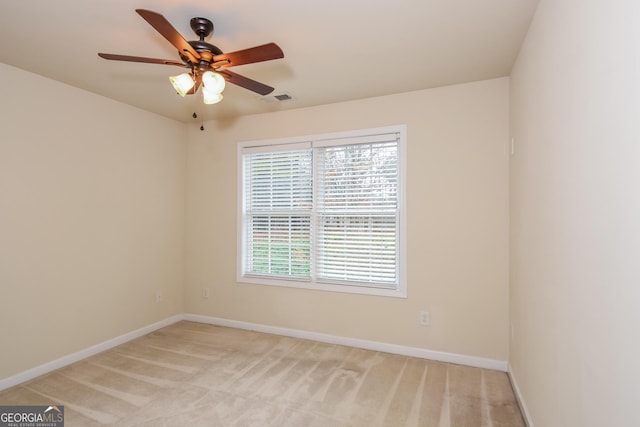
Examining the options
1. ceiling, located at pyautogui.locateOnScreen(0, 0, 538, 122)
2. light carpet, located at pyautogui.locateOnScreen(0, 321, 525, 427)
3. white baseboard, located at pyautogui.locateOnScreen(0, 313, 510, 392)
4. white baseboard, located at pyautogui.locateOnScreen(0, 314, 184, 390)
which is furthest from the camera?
white baseboard, located at pyautogui.locateOnScreen(0, 313, 510, 392)

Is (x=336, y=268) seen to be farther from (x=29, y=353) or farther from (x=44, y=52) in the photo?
(x=44, y=52)

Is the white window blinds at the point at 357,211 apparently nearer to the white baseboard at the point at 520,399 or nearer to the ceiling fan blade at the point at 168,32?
the white baseboard at the point at 520,399

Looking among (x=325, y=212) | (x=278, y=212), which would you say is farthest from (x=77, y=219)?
(x=325, y=212)

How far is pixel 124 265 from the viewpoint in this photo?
3520mm

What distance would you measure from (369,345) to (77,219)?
10.4ft

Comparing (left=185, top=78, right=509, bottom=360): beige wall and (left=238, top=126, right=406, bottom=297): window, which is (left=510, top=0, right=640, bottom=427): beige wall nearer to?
(left=185, top=78, right=509, bottom=360): beige wall

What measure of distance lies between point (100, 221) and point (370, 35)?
313 cm

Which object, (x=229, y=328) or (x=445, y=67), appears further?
(x=229, y=328)

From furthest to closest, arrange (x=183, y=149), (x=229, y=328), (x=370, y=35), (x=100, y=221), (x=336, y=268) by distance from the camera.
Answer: (x=183, y=149) → (x=229, y=328) → (x=336, y=268) → (x=100, y=221) → (x=370, y=35)

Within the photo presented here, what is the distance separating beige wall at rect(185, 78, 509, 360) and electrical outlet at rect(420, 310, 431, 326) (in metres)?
0.04

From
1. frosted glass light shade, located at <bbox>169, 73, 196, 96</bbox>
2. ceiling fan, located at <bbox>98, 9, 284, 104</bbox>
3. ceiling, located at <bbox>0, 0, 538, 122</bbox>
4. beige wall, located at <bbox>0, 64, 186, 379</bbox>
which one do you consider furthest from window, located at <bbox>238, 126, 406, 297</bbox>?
frosted glass light shade, located at <bbox>169, 73, 196, 96</bbox>

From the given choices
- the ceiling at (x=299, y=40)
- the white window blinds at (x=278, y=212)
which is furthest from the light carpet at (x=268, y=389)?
the ceiling at (x=299, y=40)

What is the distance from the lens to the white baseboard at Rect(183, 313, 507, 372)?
2.86m

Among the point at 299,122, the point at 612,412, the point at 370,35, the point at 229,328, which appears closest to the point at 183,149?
the point at 299,122
